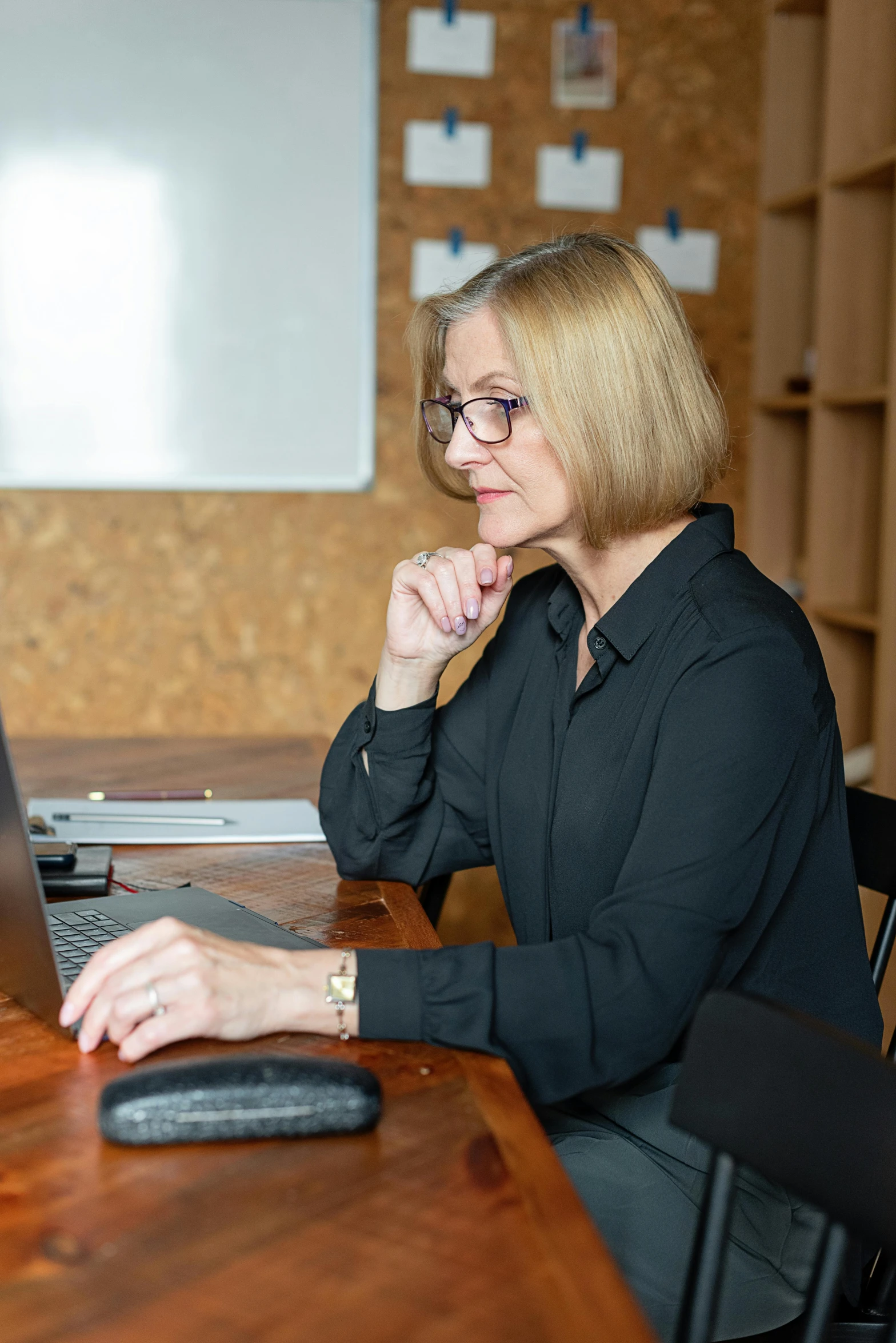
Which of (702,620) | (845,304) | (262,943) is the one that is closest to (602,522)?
(702,620)

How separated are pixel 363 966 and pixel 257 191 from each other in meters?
2.33

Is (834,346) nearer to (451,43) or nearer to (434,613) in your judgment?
(451,43)

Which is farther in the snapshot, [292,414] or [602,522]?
[292,414]

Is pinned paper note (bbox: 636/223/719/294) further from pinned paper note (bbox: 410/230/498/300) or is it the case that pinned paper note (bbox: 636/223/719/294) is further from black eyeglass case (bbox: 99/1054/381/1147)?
black eyeglass case (bbox: 99/1054/381/1147)

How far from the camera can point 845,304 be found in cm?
268

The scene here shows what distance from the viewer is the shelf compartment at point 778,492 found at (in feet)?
10.1

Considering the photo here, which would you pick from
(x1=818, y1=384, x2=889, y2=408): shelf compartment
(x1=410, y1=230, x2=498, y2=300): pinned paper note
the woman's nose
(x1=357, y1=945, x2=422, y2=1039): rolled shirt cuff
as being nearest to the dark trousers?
(x1=357, y1=945, x2=422, y2=1039): rolled shirt cuff

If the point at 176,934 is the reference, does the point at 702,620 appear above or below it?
above

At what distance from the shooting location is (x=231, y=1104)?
674mm

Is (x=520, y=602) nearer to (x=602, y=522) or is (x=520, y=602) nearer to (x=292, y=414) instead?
(x=602, y=522)

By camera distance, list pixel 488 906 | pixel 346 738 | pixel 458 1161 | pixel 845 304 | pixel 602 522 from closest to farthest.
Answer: pixel 458 1161 → pixel 602 522 → pixel 346 738 → pixel 845 304 → pixel 488 906

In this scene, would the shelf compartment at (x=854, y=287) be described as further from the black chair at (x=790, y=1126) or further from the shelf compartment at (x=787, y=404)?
the black chair at (x=790, y=1126)

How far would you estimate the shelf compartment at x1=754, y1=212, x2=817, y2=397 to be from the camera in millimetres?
2994

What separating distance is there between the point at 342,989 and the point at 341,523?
2.14 metres
